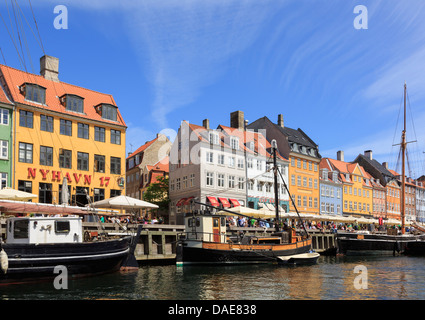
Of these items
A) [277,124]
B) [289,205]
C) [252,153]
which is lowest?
[289,205]

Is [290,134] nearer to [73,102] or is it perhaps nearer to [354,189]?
[354,189]

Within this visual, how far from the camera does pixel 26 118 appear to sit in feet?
129

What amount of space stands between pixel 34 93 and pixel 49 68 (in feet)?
17.1

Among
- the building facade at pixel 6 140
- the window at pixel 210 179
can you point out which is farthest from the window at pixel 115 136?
the window at pixel 210 179

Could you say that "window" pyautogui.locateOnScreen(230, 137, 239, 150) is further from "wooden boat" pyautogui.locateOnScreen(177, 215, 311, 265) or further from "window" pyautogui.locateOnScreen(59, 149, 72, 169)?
"wooden boat" pyautogui.locateOnScreen(177, 215, 311, 265)

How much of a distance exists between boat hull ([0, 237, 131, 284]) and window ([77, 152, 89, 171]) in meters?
19.8

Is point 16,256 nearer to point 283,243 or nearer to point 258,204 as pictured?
point 283,243

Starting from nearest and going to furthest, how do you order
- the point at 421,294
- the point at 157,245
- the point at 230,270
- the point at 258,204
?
1. the point at 421,294
2. the point at 230,270
3. the point at 157,245
4. the point at 258,204

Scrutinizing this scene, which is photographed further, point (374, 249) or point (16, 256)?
point (374, 249)

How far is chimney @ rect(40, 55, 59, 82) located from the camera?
4447 centimetres

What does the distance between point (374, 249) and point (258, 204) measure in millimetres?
15079

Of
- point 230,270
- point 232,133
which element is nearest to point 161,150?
point 232,133
